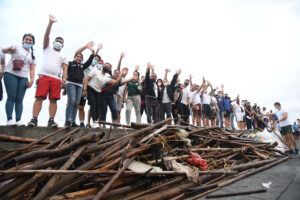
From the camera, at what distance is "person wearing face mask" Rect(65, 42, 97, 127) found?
557cm

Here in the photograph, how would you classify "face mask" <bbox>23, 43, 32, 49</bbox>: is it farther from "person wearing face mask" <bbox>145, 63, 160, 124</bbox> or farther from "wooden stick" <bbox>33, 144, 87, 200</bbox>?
"person wearing face mask" <bbox>145, 63, 160, 124</bbox>

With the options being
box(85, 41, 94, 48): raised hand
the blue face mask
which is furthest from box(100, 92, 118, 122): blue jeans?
box(85, 41, 94, 48): raised hand

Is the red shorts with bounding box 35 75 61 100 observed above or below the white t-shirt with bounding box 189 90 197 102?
below

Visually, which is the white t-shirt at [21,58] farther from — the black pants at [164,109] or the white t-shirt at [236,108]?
the white t-shirt at [236,108]

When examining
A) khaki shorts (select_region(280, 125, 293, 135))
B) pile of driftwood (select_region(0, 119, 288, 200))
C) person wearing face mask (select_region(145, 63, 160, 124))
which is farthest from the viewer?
khaki shorts (select_region(280, 125, 293, 135))

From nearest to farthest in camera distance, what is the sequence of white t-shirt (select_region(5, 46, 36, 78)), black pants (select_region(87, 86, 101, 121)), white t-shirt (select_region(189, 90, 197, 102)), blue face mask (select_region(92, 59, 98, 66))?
1. white t-shirt (select_region(5, 46, 36, 78))
2. black pants (select_region(87, 86, 101, 121))
3. blue face mask (select_region(92, 59, 98, 66))
4. white t-shirt (select_region(189, 90, 197, 102))

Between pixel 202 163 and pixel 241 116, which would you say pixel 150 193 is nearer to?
pixel 202 163

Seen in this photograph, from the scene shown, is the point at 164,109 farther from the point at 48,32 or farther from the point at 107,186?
the point at 107,186

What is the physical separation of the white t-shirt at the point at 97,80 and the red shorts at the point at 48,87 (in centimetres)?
140

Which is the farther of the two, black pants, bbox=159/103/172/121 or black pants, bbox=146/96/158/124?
black pants, bbox=159/103/172/121

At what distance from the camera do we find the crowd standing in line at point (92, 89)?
15.4ft

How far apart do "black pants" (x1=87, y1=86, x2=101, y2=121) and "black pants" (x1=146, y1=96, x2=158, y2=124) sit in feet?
7.52

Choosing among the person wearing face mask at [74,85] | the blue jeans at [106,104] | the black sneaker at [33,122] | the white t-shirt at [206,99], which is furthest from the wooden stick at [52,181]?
the white t-shirt at [206,99]

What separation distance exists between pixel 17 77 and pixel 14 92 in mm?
394
